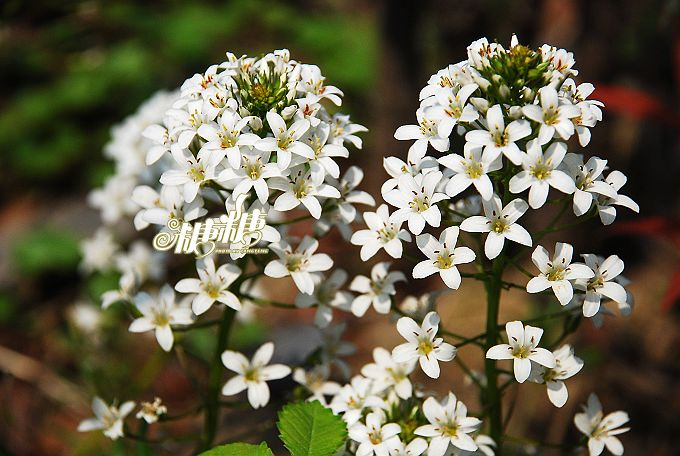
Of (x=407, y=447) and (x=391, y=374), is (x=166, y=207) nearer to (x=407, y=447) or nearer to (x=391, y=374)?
(x=391, y=374)

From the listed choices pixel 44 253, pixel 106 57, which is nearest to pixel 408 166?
pixel 44 253

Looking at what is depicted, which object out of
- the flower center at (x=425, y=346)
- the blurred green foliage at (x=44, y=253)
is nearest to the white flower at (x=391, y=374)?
the flower center at (x=425, y=346)

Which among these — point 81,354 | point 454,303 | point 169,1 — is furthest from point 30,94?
point 454,303

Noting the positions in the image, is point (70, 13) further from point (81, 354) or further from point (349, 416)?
point (349, 416)

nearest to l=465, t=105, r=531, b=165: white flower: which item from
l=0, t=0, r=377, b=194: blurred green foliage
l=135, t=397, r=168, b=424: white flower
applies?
l=135, t=397, r=168, b=424: white flower

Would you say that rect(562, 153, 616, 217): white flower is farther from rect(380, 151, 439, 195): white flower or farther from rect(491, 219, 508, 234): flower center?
rect(380, 151, 439, 195): white flower

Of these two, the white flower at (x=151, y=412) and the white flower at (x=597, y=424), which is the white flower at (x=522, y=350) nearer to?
the white flower at (x=597, y=424)
